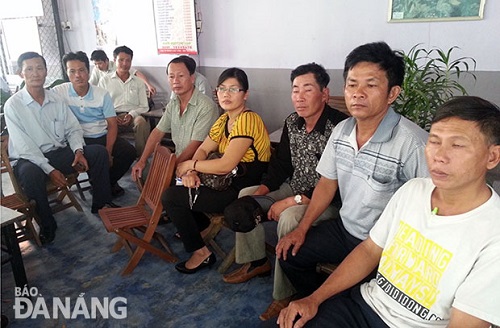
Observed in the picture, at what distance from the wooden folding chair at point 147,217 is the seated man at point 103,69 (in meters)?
2.37

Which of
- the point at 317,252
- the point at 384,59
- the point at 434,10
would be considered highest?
the point at 434,10

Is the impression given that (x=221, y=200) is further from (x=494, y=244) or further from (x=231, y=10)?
(x=231, y=10)

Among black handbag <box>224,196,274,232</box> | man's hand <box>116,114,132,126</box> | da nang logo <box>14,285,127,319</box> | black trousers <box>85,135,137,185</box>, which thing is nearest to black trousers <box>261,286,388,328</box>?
black handbag <box>224,196,274,232</box>

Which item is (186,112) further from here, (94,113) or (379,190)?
(379,190)

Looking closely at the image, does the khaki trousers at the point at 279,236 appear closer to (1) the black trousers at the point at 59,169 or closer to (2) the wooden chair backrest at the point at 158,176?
(2) the wooden chair backrest at the point at 158,176

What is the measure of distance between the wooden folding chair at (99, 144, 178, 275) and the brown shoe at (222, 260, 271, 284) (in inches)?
17.2

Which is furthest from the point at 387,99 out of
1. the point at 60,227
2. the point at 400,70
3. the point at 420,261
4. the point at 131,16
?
the point at 131,16

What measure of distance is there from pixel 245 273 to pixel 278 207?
1.67ft

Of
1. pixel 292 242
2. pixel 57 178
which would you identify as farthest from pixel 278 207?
pixel 57 178

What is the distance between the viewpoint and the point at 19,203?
8.65 ft

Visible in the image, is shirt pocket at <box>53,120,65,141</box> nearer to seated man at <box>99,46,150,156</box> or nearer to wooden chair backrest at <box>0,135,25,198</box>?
wooden chair backrest at <box>0,135,25,198</box>

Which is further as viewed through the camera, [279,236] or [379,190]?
[279,236]

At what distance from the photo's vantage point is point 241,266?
240cm

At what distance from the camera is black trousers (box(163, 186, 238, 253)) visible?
2.28 meters
